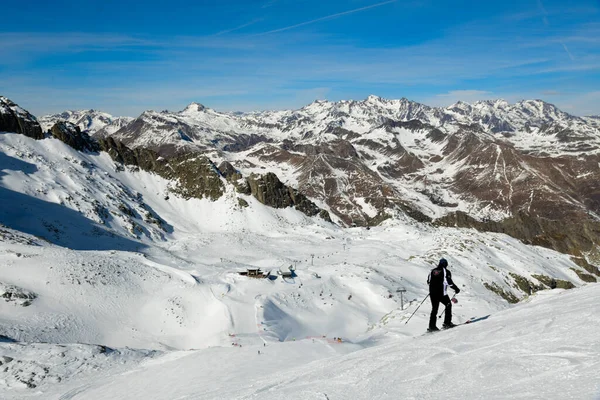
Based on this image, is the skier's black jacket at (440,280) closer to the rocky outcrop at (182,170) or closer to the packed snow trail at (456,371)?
the packed snow trail at (456,371)

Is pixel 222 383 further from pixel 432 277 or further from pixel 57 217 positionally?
pixel 57 217

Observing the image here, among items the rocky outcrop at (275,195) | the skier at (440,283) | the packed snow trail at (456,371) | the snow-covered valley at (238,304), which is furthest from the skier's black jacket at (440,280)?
the rocky outcrop at (275,195)

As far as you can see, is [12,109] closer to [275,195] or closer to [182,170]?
[182,170]

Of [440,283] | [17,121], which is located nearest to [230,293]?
[440,283]

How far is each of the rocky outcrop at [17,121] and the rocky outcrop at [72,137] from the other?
2.91 m

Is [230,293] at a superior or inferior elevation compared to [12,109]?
inferior

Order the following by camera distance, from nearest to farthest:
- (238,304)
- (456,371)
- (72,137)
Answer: (456,371) < (238,304) < (72,137)

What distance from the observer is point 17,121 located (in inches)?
2820

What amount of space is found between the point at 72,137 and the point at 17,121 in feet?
32.4

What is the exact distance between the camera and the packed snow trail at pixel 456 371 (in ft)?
20.8

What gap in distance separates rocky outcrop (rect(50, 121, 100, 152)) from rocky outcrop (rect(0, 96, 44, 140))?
291 centimetres

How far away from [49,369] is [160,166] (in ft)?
262

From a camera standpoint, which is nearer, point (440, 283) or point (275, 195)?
point (440, 283)

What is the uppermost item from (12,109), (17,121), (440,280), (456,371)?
(12,109)
